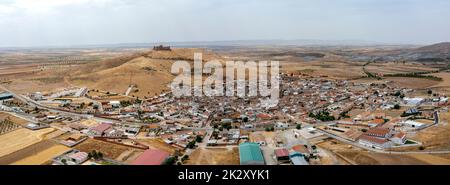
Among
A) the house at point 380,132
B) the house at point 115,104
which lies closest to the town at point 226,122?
the house at point 380,132

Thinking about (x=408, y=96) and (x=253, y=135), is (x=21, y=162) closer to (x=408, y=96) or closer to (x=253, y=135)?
(x=253, y=135)

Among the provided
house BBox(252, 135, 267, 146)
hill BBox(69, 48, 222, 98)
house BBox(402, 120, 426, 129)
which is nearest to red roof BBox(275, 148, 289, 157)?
house BBox(252, 135, 267, 146)

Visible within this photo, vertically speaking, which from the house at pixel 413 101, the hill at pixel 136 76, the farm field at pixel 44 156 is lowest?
the farm field at pixel 44 156

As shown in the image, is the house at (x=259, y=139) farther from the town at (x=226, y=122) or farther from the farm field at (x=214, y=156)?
the farm field at (x=214, y=156)

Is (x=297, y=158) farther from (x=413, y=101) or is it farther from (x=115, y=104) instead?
(x=115, y=104)

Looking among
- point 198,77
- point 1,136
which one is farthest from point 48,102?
point 198,77

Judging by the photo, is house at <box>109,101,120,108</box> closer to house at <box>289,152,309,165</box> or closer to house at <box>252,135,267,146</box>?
house at <box>252,135,267,146</box>

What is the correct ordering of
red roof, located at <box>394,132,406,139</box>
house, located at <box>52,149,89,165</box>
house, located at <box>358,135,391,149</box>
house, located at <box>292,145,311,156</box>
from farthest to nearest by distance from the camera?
1. red roof, located at <box>394,132,406,139</box>
2. house, located at <box>358,135,391,149</box>
3. house, located at <box>292,145,311,156</box>
4. house, located at <box>52,149,89,165</box>
